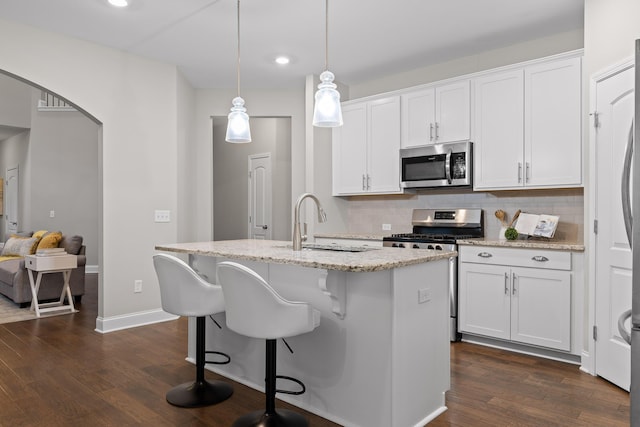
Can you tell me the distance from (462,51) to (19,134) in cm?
842

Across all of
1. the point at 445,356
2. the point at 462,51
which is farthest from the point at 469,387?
the point at 462,51

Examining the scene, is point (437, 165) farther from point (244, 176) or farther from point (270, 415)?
point (244, 176)

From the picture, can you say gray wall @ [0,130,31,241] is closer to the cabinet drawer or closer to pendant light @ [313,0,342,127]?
pendant light @ [313,0,342,127]

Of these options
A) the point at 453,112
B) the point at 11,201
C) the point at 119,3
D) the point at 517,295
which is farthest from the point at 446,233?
the point at 11,201

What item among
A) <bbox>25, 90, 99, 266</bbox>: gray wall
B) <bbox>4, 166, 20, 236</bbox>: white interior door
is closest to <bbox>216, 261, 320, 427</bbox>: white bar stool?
<bbox>25, 90, 99, 266</bbox>: gray wall

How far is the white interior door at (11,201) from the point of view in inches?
344

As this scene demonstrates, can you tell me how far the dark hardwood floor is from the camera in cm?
244

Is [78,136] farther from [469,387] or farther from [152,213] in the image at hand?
[469,387]

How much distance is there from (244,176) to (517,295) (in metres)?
4.95

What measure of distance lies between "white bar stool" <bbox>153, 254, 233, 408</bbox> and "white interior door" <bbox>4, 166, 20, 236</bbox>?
7834 mm

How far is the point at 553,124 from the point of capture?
3.63 m

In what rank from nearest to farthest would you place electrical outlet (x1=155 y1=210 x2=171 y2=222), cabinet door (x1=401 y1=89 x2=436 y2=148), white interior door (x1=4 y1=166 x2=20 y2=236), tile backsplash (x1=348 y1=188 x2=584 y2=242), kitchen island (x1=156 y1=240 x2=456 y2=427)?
kitchen island (x1=156 y1=240 x2=456 y2=427), tile backsplash (x1=348 y1=188 x2=584 y2=242), cabinet door (x1=401 y1=89 x2=436 y2=148), electrical outlet (x1=155 y1=210 x2=171 y2=222), white interior door (x1=4 y1=166 x2=20 y2=236)

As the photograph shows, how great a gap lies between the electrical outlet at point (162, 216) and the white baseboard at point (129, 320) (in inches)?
37.0

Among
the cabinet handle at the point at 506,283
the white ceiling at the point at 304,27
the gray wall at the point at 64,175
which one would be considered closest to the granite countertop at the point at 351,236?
the cabinet handle at the point at 506,283
